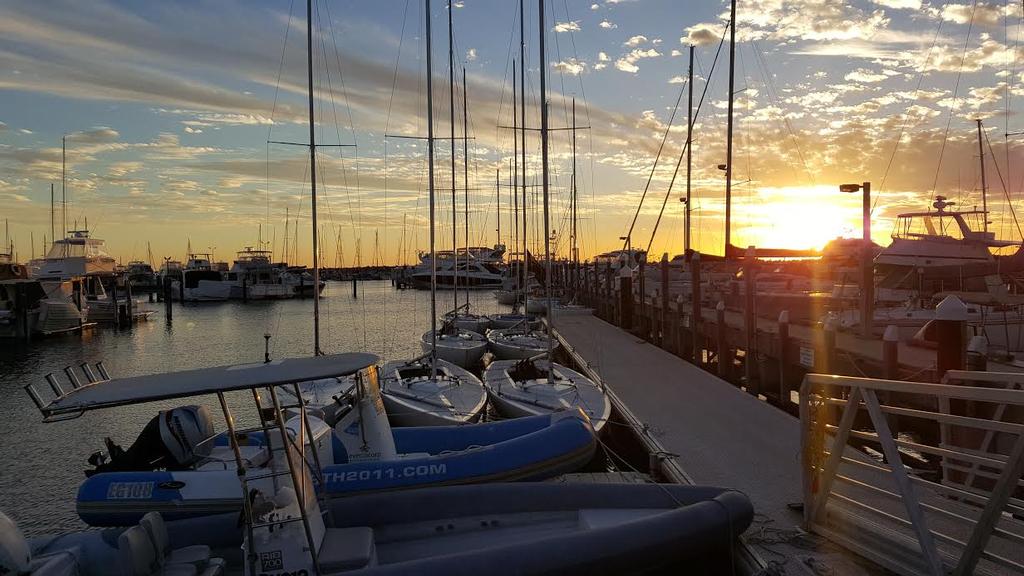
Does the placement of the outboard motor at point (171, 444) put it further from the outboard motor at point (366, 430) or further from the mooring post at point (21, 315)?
the mooring post at point (21, 315)

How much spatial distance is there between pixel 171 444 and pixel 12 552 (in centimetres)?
354

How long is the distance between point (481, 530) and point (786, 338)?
32.6 ft

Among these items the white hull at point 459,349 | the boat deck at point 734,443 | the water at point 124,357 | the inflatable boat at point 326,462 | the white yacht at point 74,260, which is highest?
the white yacht at point 74,260

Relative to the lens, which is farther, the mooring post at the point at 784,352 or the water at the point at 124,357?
the mooring post at the point at 784,352

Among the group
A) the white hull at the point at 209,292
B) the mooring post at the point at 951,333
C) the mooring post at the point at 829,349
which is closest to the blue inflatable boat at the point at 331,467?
the mooring post at the point at 951,333

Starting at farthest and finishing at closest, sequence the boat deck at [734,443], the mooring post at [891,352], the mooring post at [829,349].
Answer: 1. the mooring post at [829,349]
2. the mooring post at [891,352]
3. the boat deck at [734,443]

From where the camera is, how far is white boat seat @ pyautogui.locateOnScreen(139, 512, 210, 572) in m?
4.93

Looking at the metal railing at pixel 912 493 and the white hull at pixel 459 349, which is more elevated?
the metal railing at pixel 912 493

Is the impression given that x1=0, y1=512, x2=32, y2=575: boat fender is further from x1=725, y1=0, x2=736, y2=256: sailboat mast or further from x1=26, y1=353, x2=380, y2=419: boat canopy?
x1=725, y1=0, x2=736, y2=256: sailboat mast

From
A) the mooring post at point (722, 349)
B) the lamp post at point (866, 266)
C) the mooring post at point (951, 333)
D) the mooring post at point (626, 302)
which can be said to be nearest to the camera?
the mooring post at point (951, 333)

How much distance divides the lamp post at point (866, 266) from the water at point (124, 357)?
1478cm

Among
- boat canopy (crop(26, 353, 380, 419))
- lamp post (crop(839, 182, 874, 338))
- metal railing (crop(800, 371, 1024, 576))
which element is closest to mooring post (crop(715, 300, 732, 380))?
lamp post (crop(839, 182, 874, 338))

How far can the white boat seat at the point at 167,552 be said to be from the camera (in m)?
4.93

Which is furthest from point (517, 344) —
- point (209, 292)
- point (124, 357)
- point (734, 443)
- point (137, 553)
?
point (209, 292)
